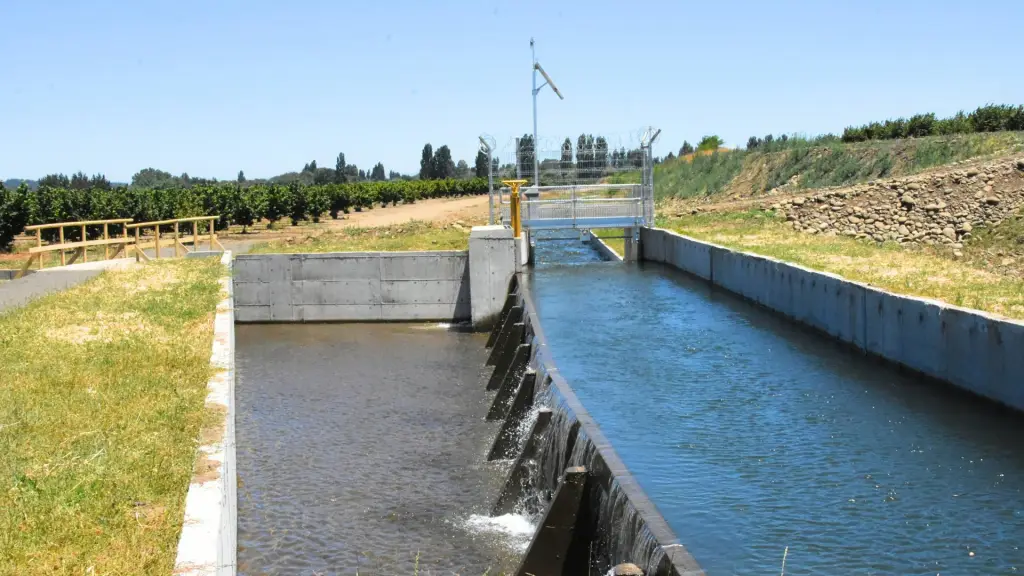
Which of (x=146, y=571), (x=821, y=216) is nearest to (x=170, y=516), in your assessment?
(x=146, y=571)

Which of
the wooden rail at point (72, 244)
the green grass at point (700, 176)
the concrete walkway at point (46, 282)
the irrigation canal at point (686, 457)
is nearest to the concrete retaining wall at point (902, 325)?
the irrigation canal at point (686, 457)

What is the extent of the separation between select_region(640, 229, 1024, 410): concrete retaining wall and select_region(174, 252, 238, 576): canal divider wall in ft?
28.3

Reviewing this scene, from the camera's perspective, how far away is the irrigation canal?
360 inches

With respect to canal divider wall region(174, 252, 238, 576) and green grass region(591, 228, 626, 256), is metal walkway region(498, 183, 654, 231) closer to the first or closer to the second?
green grass region(591, 228, 626, 256)

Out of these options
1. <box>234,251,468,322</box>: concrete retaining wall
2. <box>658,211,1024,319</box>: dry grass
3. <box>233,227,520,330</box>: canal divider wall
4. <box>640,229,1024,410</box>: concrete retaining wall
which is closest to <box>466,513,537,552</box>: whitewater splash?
<box>640,229,1024,410</box>: concrete retaining wall

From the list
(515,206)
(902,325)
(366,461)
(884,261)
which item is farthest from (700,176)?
(366,461)

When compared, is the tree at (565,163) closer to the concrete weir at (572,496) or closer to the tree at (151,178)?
the concrete weir at (572,496)

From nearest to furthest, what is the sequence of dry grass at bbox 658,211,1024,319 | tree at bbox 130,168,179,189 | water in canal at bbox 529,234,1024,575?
1. water in canal at bbox 529,234,1024,575
2. dry grass at bbox 658,211,1024,319
3. tree at bbox 130,168,179,189

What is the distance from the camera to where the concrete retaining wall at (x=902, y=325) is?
41.9 feet

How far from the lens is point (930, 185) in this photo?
108ft

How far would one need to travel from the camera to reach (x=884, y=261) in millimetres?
22391

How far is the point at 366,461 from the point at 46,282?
1286 cm

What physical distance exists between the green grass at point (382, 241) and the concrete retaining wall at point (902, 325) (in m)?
10.9

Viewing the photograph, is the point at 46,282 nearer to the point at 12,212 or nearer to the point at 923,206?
the point at 12,212
